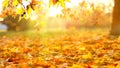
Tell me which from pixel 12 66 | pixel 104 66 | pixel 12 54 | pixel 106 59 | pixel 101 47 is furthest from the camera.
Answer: pixel 101 47

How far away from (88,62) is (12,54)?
2.41m

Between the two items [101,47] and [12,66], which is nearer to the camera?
[12,66]

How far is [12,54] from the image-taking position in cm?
800

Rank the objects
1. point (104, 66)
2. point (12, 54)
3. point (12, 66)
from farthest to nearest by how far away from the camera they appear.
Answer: point (12, 54) → point (12, 66) → point (104, 66)

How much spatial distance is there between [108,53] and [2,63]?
2635mm

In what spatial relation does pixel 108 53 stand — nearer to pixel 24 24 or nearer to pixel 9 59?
pixel 9 59

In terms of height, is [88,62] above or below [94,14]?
below

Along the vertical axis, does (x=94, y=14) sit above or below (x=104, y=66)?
above

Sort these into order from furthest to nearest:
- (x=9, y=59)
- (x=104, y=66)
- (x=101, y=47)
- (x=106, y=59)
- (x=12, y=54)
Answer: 1. (x=101, y=47)
2. (x=12, y=54)
3. (x=9, y=59)
4. (x=106, y=59)
5. (x=104, y=66)

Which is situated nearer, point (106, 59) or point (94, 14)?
point (106, 59)

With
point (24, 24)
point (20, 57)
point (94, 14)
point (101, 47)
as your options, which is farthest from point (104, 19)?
point (20, 57)

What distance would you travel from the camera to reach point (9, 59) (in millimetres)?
7320

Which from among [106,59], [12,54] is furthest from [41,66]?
[12,54]

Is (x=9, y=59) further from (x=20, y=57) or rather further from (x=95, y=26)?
(x=95, y=26)
